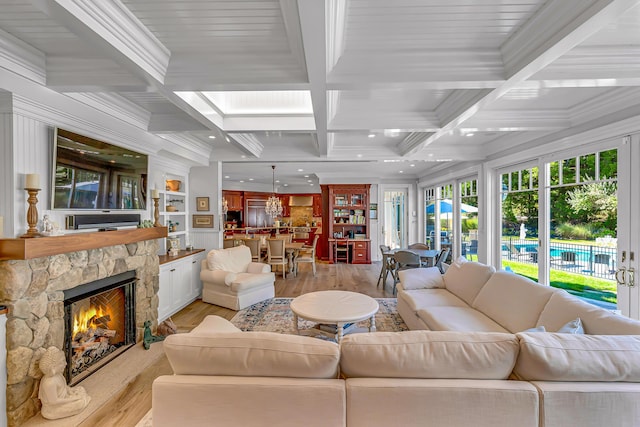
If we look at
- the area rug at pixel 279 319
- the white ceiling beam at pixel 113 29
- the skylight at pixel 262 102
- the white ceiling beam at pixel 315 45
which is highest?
the skylight at pixel 262 102

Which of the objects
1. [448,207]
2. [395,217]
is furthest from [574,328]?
[395,217]

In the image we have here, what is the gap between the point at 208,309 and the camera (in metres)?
4.29

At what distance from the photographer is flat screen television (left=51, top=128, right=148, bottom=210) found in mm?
2482

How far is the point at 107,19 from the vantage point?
5.21 feet

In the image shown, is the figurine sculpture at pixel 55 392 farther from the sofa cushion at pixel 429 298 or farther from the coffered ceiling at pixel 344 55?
the sofa cushion at pixel 429 298

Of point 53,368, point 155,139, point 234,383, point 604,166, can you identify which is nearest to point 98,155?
point 155,139

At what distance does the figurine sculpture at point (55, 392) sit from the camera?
2025 mm

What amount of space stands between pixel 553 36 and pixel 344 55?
129 centimetres

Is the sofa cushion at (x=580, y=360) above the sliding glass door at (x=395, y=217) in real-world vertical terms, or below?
below

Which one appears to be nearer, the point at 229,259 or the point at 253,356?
the point at 253,356

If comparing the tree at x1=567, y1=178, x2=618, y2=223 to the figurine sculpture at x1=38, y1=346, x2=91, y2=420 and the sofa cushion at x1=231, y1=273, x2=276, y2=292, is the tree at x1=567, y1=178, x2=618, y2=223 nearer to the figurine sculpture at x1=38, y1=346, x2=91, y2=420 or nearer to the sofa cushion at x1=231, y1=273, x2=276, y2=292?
the sofa cushion at x1=231, y1=273, x2=276, y2=292

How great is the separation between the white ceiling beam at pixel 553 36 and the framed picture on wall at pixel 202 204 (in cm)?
482

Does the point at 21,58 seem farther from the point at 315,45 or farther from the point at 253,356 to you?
the point at 253,356

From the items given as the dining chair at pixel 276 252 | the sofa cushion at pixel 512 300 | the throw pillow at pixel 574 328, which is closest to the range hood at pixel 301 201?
the dining chair at pixel 276 252
